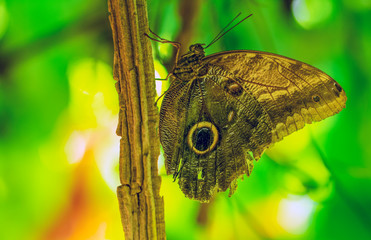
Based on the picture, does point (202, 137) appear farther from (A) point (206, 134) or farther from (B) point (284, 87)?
(B) point (284, 87)

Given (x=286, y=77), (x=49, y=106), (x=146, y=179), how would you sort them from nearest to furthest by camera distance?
(x=146, y=179), (x=286, y=77), (x=49, y=106)

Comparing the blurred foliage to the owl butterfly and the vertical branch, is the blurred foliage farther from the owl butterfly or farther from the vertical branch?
the vertical branch

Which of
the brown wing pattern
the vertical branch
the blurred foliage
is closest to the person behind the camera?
the vertical branch

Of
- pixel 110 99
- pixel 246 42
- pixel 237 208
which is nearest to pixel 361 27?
pixel 246 42

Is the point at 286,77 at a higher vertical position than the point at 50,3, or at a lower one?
lower

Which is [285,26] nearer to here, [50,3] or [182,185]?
[182,185]

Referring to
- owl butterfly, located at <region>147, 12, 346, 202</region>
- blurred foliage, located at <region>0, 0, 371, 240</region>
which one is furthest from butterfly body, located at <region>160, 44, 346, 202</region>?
blurred foliage, located at <region>0, 0, 371, 240</region>

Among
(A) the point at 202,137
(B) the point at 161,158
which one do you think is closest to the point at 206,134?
(A) the point at 202,137
